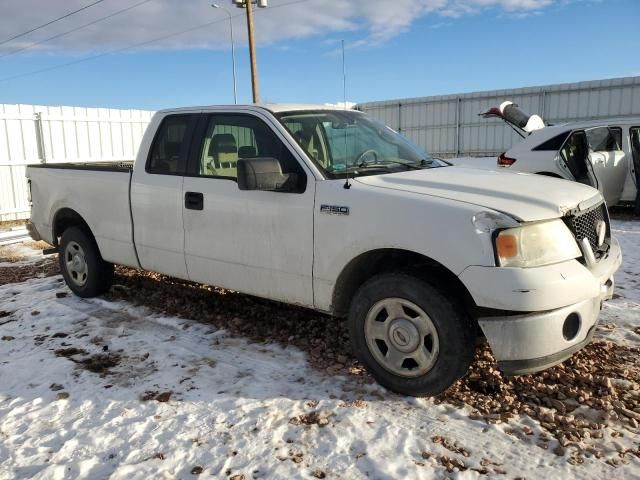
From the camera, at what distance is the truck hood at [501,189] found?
3131mm

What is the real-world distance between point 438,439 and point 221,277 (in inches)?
85.1

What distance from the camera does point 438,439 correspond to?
299 centimetres

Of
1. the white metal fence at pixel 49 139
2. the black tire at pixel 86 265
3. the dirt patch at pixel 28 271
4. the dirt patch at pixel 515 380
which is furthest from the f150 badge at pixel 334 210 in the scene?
the white metal fence at pixel 49 139

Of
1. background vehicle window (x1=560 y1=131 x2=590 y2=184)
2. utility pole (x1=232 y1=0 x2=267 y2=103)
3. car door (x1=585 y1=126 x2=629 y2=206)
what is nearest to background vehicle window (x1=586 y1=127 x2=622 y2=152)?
car door (x1=585 y1=126 x2=629 y2=206)

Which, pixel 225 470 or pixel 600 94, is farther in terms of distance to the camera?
pixel 600 94

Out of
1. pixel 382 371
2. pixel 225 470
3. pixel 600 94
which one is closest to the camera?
pixel 225 470

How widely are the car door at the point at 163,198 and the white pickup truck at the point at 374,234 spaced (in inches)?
0.6

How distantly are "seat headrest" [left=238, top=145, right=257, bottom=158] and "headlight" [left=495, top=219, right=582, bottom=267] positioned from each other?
2.08 meters

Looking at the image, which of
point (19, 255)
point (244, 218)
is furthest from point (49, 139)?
point (244, 218)

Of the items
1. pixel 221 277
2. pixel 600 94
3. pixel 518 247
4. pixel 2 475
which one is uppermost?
pixel 600 94

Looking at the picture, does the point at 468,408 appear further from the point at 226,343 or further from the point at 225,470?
the point at 226,343

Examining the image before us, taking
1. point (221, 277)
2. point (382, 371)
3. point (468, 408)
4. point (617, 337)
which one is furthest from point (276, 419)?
point (617, 337)

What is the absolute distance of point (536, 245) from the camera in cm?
301

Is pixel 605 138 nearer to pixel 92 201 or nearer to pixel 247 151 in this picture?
pixel 247 151
